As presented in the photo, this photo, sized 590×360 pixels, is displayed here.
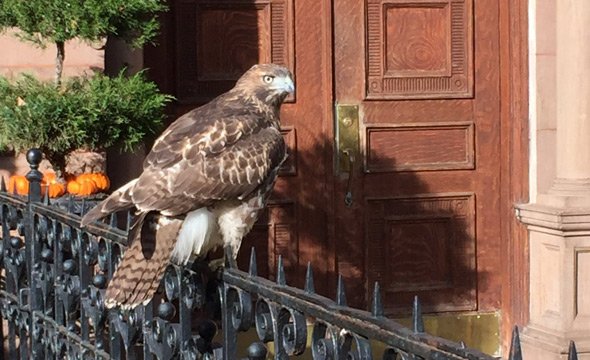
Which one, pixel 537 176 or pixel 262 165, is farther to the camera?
pixel 537 176

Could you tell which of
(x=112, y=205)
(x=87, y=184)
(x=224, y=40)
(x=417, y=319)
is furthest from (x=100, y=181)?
(x=417, y=319)

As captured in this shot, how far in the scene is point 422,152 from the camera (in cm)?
691

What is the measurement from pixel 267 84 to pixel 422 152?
2.59 metres

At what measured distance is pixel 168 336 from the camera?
318cm

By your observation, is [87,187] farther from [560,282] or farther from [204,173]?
[560,282]

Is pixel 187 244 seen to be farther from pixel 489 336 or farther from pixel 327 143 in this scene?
pixel 489 336

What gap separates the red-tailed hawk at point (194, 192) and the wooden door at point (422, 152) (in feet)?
8.48

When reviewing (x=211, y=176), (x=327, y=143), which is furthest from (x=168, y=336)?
(x=327, y=143)

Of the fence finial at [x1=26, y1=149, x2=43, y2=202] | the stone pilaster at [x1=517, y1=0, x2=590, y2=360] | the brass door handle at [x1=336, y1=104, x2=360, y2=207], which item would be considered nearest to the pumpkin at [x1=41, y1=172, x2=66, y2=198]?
the fence finial at [x1=26, y1=149, x2=43, y2=202]

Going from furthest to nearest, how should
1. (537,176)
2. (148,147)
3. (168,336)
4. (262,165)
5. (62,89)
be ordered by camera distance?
(537,176) → (148,147) → (62,89) → (262,165) → (168,336)

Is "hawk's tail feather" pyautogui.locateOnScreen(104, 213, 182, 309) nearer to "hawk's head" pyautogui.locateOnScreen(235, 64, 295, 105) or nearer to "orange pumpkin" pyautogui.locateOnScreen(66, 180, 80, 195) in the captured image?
"hawk's head" pyautogui.locateOnScreen(235, 64, 295, 105)

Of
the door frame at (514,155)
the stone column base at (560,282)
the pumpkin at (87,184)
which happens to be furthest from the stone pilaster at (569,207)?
the pumpkin at (87,184)

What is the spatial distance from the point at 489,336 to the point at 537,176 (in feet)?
3.28

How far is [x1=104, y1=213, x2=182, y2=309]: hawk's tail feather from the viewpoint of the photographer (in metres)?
3.25
